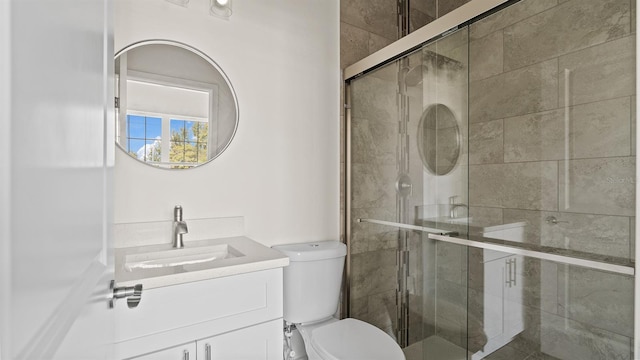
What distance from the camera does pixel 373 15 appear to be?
212 centimetres

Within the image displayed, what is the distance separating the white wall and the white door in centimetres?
105

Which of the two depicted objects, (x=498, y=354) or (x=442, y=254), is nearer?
(x=498, y=354)

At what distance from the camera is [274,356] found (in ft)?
4.08

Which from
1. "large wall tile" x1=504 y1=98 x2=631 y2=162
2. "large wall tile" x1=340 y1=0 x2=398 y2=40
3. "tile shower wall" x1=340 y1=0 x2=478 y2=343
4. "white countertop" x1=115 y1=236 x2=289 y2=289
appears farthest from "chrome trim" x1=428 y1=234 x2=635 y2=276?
"large wall tile" x1=340 y1=0 x2=398 y2=40

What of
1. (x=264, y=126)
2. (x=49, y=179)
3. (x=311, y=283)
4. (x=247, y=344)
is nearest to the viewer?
(x=49, y=179)

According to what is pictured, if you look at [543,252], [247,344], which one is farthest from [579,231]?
[247,344]

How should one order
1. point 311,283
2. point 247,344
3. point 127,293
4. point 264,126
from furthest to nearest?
1. point 264,126
2. point 311,283
3. point 247,344
4. point 127,293

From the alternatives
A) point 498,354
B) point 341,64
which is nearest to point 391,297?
point 498,354

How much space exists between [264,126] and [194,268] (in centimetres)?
88

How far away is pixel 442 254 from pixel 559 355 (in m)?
0.52

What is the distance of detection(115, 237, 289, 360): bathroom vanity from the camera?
1.01 metres

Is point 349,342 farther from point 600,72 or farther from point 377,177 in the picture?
point 600,72

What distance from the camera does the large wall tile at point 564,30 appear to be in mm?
958

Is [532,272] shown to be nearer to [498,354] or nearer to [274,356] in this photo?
[498,354]
